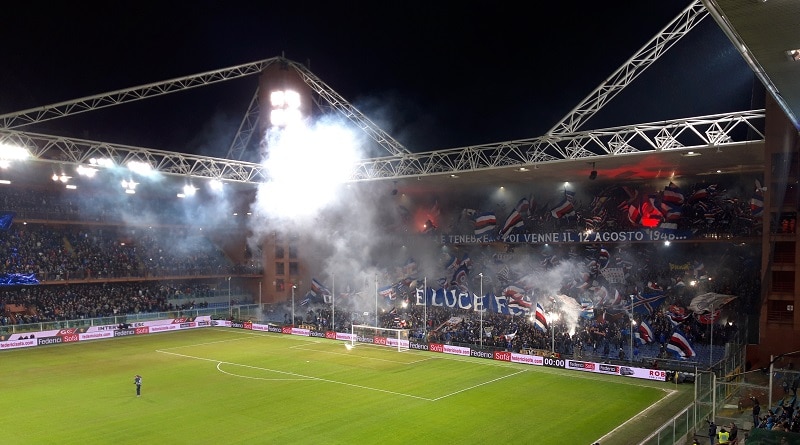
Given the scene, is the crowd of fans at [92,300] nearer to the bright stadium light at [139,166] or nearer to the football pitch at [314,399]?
the football pitch at [314,399]

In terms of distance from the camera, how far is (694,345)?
109 feet

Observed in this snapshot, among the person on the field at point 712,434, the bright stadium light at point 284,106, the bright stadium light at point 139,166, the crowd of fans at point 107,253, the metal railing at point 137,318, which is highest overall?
the bright stadium light at point 284,106

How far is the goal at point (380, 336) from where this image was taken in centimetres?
3888

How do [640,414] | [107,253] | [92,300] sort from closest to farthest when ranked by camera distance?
[640,414] → [92,300] → [107,253]

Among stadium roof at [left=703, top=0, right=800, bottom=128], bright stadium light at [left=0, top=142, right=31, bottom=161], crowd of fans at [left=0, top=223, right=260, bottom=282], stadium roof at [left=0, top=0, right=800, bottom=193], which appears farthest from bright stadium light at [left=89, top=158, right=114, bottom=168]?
stadium roof at [left=703, top=0, right=800, bottom=128]

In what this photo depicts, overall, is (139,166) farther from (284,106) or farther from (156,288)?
(156,288)

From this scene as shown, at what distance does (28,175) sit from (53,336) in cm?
1361

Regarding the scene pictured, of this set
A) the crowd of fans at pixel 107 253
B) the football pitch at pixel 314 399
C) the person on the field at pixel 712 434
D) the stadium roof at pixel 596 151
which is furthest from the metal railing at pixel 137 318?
the person on the field at pixel 712 434

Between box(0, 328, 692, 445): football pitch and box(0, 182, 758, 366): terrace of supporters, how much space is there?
3752 mm

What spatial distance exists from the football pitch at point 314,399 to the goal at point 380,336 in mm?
1677

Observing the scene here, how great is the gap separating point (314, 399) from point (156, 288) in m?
34.0

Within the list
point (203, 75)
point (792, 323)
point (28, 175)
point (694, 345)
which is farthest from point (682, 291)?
point (28, 175)

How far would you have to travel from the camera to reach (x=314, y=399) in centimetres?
2583

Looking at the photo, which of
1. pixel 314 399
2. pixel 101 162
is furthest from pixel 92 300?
pixel 314 399
